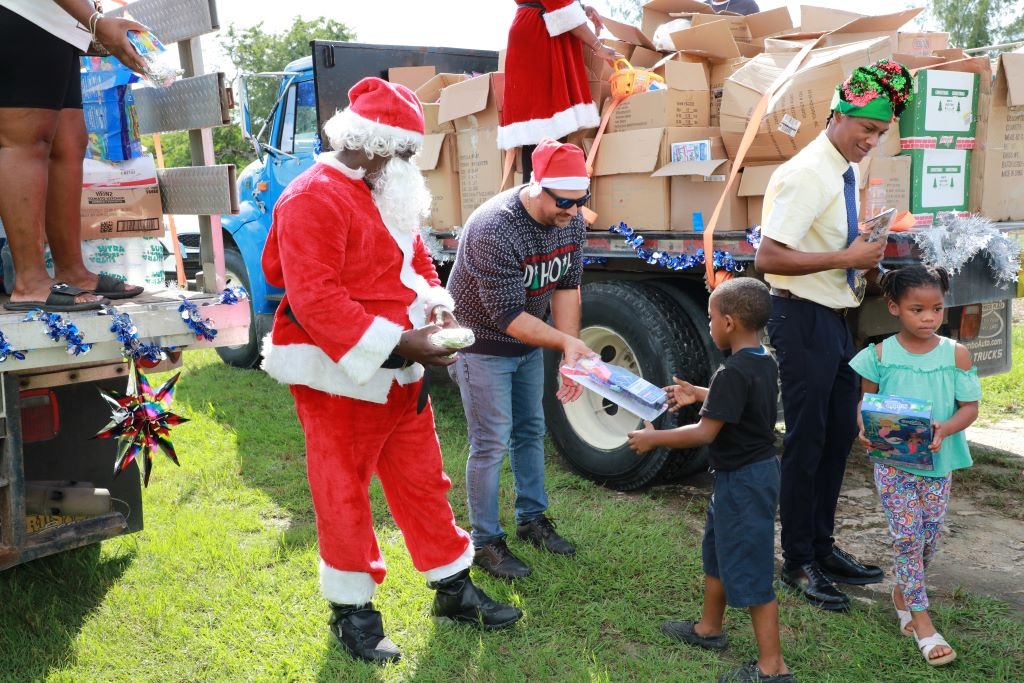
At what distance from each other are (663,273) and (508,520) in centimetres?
148

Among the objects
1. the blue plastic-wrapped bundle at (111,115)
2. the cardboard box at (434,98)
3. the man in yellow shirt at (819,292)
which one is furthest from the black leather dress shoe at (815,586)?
the cardboard box at (434,98)

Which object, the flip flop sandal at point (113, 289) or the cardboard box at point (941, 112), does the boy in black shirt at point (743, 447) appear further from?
the flip flop sandal at point (113, 289)

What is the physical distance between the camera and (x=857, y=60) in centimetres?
372

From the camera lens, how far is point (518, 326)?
3357 mm

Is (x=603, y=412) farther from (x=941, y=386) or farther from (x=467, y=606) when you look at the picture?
(x=941, y=386)

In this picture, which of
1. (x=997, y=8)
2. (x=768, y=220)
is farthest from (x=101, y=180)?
(x=997, y=8)

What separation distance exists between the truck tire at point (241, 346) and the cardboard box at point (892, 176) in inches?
208

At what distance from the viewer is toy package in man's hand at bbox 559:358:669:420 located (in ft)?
9.59

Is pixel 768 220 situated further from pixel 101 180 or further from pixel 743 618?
pixel 101 180

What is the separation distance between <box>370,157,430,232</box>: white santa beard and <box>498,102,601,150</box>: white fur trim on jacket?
1.75 meters

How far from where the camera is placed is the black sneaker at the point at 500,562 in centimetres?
368

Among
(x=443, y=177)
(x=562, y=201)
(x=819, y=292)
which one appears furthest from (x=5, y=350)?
(x=443, y=177)

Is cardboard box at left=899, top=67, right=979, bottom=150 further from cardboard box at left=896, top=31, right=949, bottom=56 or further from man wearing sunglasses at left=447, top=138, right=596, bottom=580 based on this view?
man wearing sunglasses at left=447, top=138, right=596, bottom=580

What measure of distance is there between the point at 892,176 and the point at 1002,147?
69 centimetres
